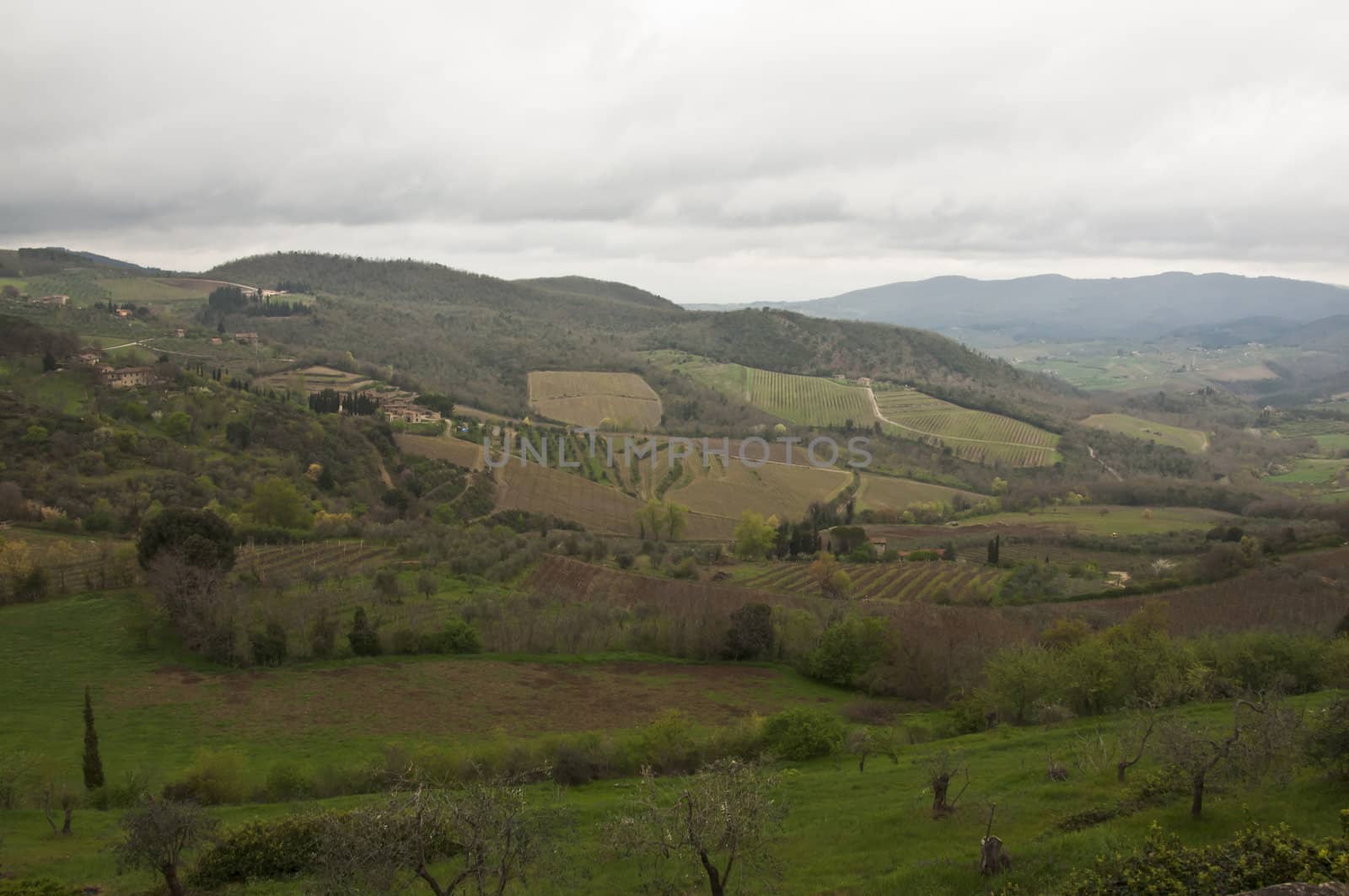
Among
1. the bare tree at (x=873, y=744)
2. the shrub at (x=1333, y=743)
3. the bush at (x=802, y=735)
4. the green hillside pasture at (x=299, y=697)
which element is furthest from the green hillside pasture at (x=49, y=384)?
the shrub at (x=1333, y=743)

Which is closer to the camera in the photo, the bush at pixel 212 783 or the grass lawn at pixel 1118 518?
the bush at pixel 212 783

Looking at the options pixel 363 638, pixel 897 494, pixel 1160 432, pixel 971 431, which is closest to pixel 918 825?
pixel 363 638

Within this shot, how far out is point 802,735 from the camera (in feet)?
121

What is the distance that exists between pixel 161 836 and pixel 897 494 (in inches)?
4567

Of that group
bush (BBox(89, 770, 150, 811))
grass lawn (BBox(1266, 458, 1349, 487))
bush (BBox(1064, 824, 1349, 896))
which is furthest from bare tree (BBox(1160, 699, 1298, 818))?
grass lawn (BBox(1266, 458, 1349, 487))

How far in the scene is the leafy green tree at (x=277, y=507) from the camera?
79188 mm

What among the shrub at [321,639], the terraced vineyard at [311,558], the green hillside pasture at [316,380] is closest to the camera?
the shrub at [321,639]

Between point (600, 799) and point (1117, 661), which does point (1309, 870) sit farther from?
point (1117, 661)

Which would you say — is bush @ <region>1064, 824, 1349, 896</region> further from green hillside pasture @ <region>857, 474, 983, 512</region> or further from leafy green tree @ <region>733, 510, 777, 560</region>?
green hillside pasture @ <region>857, 474, 983, 512</region>

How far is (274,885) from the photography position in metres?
22.6

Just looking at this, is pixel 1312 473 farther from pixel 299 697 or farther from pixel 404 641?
pixel 299 697

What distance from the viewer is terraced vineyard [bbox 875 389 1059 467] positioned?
155750mm

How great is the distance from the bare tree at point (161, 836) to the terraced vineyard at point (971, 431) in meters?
149

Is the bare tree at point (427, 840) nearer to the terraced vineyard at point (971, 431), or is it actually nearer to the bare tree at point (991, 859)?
the bare tree at point (991, 859)
